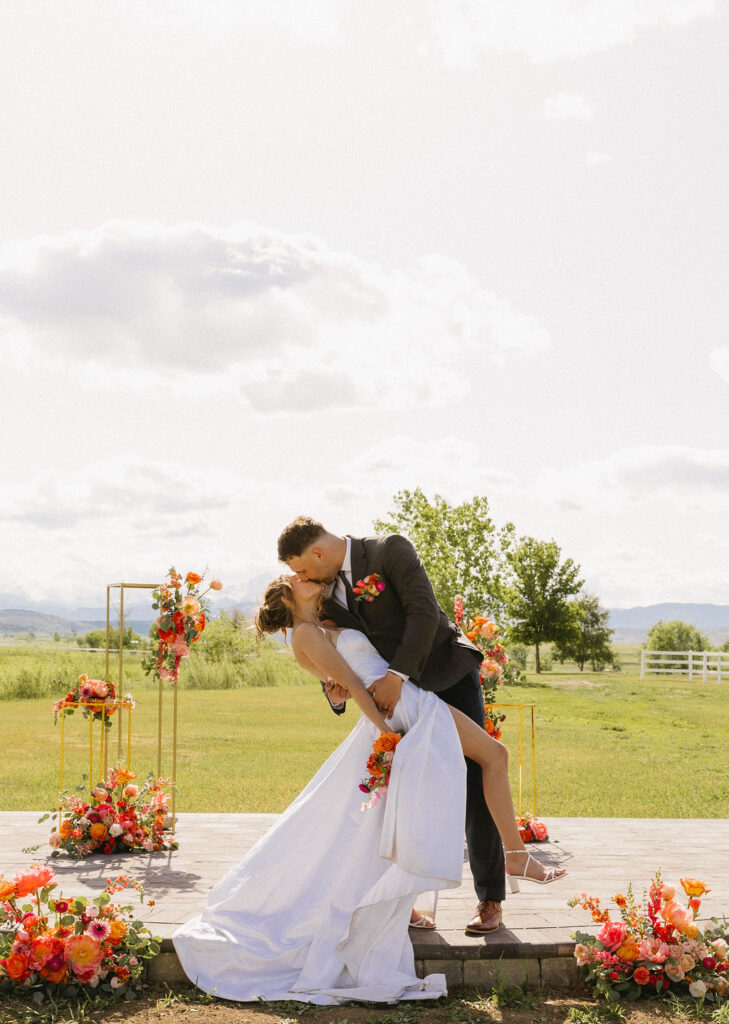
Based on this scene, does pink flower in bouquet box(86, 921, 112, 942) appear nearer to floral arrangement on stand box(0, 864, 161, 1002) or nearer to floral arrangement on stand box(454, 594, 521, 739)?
floral arrangement on stand box(0, 864, 161, 1002)

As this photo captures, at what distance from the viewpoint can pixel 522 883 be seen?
5.22 meters

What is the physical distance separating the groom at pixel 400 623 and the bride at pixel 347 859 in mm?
74

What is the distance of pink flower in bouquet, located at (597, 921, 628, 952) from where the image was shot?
4004 millimetres

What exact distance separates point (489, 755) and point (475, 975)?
3.06 feet

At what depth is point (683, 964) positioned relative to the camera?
3959 millimetres

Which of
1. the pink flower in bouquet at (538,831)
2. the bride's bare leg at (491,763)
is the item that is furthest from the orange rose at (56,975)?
the pink flower in bouquet at (538,831)

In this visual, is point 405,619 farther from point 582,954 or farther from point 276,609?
point 582,954

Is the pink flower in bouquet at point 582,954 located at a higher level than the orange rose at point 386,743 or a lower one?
lower

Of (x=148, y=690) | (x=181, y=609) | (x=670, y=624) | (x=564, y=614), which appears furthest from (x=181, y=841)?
(x=670, y=624)

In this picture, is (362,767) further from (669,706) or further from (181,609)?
(669,706)

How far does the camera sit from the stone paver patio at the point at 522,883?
4109 mm

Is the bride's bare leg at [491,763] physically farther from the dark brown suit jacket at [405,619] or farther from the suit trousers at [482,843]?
the dark brown suit jacket at [405,619]

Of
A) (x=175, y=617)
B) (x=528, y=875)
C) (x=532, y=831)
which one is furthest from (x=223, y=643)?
(x=528, y=875)

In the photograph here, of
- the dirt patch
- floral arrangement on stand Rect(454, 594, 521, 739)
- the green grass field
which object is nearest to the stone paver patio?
the dirt patch
